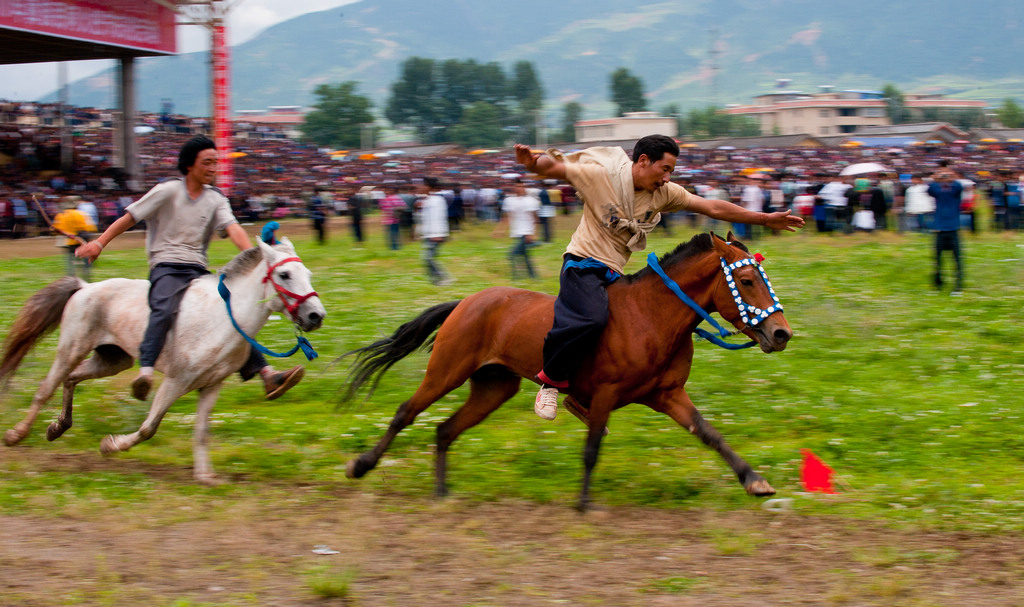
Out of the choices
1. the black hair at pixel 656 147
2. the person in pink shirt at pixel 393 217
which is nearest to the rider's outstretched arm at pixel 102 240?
the black hair at pixel 656 147

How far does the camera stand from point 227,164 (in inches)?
1174

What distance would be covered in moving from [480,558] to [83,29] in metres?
29.3

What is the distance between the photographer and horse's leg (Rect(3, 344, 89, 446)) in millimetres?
7191

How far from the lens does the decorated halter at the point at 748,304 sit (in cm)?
557

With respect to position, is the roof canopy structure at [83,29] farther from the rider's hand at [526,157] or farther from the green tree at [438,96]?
the green tree at [438,96]

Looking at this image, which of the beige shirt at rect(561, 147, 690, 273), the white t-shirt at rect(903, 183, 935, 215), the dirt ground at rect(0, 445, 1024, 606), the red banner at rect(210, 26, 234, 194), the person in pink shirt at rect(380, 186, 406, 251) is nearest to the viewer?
the dirt ground at rect(0, 445, 1024, 606)

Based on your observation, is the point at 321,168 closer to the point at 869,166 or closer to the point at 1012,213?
the point at 869,166

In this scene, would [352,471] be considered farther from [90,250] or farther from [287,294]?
[90,250]

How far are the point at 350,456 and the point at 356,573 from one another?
256 cm

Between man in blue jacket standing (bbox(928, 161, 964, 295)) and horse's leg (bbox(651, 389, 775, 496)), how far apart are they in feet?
32.0

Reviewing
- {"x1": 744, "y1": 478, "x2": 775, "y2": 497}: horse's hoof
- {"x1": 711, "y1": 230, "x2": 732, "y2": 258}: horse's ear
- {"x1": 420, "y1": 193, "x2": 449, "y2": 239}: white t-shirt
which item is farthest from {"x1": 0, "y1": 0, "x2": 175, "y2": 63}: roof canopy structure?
{"x1": 744, "y1": 478, "x2": 775, "y2": 497}: horse's hoof

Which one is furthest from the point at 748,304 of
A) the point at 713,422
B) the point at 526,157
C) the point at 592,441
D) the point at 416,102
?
the point at 416,102

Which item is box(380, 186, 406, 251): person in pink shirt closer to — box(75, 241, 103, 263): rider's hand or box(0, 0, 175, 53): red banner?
box(0, 0, 175, 53): red banner

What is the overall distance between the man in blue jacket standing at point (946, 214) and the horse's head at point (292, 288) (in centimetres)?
1088
